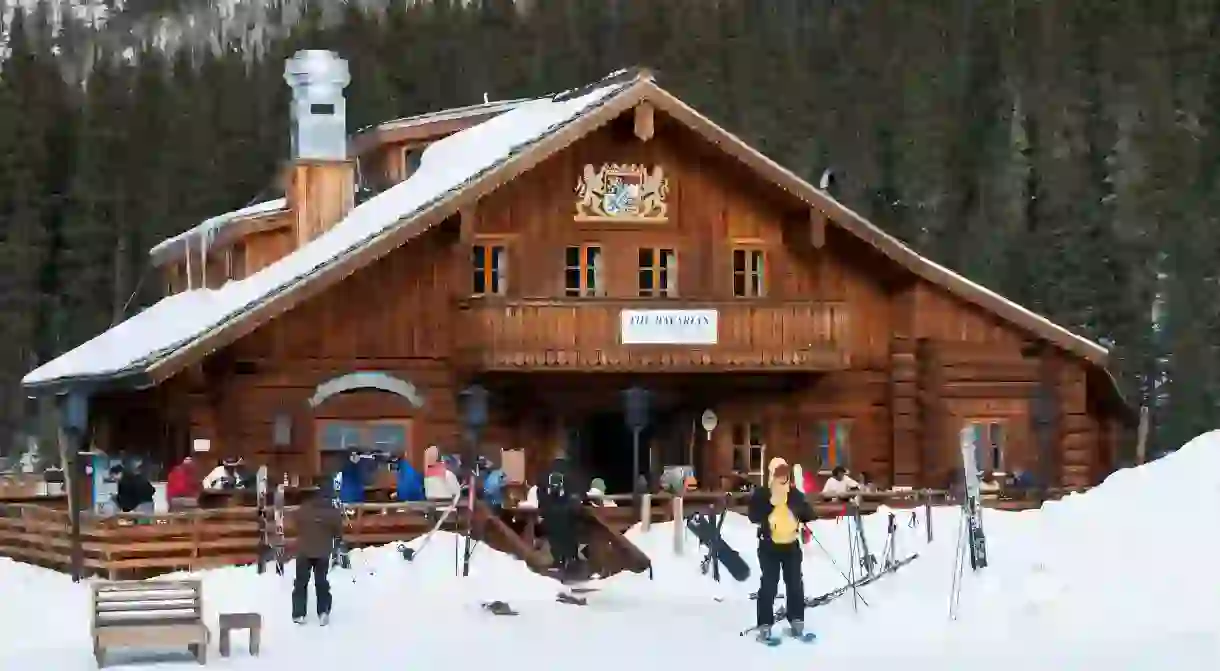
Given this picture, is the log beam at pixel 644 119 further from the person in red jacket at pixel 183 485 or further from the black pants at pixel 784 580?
the black pants at pixel 784 580

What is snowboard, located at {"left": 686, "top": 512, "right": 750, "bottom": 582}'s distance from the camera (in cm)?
2155

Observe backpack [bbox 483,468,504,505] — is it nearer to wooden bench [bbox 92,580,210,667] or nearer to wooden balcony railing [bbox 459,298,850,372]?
wooden balcony railing [bbox 459,298,850,372]

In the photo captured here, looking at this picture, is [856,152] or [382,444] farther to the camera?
[856,152]

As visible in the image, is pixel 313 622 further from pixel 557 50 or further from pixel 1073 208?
pixel 557 50

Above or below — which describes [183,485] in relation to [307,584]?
above

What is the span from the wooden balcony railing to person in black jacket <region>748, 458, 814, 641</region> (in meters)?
11.0

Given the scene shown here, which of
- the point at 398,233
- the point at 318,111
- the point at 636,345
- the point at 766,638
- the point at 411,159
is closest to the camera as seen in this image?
the point at 766,638

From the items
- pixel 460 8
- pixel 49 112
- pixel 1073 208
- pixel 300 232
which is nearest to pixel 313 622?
pixel 300 232

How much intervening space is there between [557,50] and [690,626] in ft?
268

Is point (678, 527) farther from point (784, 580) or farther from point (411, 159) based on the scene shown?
point (411, 159)

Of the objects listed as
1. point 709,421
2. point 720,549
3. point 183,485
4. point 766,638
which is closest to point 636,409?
point 709,421

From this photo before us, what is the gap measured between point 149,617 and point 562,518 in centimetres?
598

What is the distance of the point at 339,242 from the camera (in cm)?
2988

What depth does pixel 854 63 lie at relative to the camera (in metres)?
88.9
